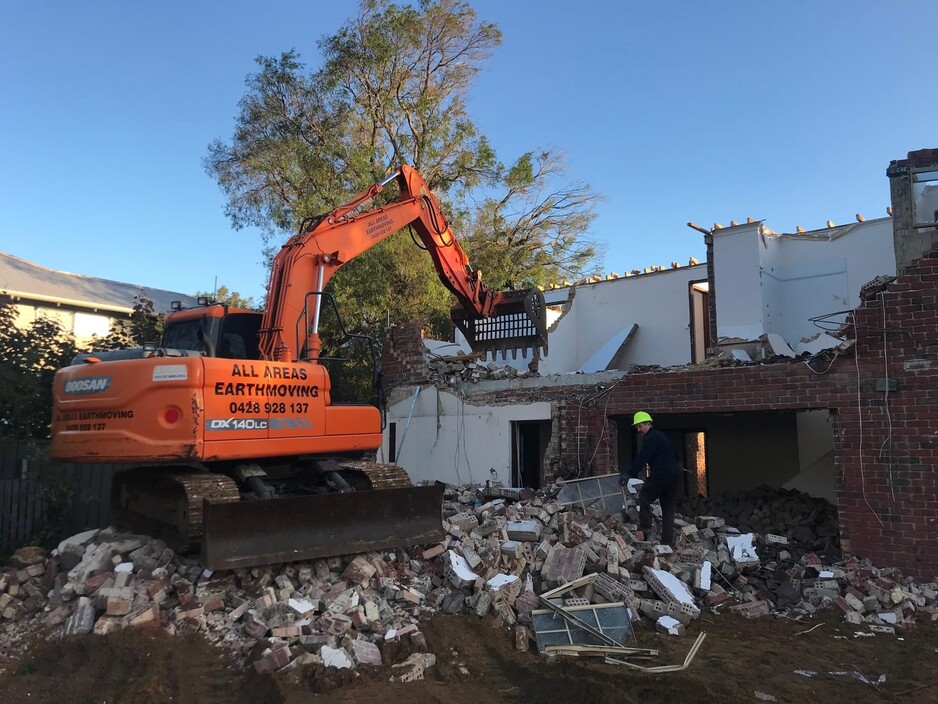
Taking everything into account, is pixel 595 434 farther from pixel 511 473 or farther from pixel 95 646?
pixel 95 646

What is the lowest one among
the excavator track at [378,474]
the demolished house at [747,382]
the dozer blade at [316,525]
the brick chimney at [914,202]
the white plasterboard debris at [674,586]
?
the white plasterboard debris at [674,586]

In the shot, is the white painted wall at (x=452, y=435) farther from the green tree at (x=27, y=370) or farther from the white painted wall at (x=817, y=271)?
the white painted wall at (x=817, y=271)

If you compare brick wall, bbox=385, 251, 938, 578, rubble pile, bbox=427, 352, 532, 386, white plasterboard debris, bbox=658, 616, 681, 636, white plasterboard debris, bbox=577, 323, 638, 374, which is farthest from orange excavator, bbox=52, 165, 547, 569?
white plasterboard debris, bbox=577, 323, 638, 374

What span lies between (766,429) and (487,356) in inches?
213

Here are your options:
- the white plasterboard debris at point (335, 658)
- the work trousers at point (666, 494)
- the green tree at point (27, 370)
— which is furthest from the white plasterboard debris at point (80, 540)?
the work trousers at point (666, 494)

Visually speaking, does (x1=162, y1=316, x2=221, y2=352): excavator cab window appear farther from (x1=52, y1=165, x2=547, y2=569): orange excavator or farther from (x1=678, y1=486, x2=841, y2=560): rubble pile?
(x1=678, y1=486, x2=841, y2=560): rubble pile

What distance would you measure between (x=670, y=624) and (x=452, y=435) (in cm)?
615

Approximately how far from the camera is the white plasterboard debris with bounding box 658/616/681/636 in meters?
6.25

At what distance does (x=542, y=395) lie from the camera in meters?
11.0

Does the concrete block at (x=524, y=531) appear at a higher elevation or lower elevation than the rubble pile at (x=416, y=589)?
higher

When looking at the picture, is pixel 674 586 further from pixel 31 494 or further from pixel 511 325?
pixel 31 494

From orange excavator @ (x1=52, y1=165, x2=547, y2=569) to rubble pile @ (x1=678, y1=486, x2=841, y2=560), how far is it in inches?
181

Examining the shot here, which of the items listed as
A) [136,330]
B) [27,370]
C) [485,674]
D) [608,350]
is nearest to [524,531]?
[485,674]

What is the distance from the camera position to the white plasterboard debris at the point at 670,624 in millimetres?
6254
